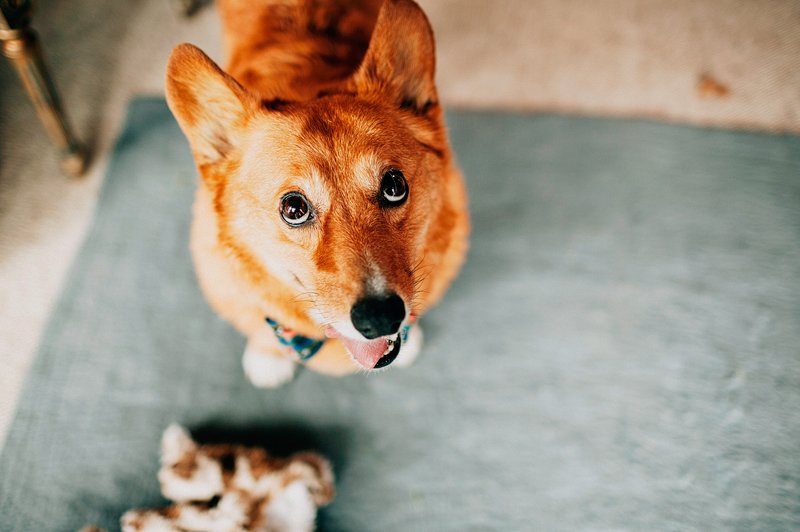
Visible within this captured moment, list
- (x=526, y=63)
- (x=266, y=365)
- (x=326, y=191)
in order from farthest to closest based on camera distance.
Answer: (x=526, y=63), (x=266, y=365), (x=326, y=191)

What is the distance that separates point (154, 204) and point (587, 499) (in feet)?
6.63

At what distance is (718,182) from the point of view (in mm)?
2186

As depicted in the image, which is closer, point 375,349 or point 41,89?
point 375,349

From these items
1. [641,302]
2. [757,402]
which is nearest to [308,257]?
[641,302]

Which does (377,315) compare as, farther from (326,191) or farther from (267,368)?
(267,368)

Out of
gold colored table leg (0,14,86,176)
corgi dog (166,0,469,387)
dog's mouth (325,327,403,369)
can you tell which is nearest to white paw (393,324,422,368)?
corgi dog (166,0,469,387)

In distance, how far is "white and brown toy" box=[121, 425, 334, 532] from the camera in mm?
1490

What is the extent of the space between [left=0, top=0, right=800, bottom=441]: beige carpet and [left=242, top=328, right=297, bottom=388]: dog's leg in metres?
0.97

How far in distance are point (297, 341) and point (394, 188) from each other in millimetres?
548

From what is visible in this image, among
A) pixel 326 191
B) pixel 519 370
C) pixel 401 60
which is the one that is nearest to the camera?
pixel 326 191

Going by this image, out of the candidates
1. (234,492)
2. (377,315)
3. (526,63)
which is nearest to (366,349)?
(377,315)

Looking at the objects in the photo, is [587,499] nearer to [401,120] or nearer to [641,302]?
[641,302]

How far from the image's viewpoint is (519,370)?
187 centimetres

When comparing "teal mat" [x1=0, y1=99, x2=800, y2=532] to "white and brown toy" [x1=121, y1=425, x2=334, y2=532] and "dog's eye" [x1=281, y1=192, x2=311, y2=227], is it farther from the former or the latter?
"dog's eye" [x1=281, y1=192, x2=311, y2=227]
